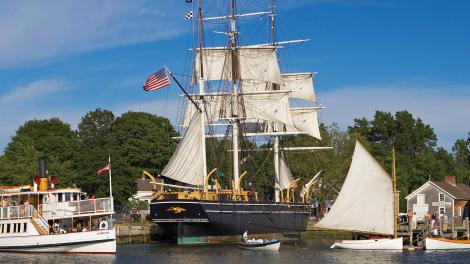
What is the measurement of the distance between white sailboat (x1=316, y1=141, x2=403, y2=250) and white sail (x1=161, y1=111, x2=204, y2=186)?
15.4m

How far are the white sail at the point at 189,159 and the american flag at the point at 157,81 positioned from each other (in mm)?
8268

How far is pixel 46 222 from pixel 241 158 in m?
34.4

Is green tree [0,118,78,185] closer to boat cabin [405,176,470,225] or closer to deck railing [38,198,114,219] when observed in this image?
deck railing [38,198,114,219]

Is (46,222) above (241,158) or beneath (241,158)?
beneath

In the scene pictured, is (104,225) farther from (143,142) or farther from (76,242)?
(143,142)

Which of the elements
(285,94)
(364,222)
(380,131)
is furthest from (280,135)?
(380,131)

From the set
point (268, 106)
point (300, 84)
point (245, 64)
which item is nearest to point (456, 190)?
point (300, 84)

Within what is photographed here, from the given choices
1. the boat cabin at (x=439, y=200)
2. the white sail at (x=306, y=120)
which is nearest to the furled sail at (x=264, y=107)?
the white sail at (x=306, y=120)

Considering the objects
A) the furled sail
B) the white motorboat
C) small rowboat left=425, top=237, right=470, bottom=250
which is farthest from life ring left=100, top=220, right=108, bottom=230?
the furled sail

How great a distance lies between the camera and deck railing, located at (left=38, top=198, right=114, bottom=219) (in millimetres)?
65562

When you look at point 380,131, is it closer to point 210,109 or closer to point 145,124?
point 145,124

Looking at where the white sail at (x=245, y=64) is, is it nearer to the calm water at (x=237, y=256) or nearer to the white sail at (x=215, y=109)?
the white sail at (x=215, y=109)

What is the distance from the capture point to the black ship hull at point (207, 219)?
248 feet

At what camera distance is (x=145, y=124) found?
135 meters
